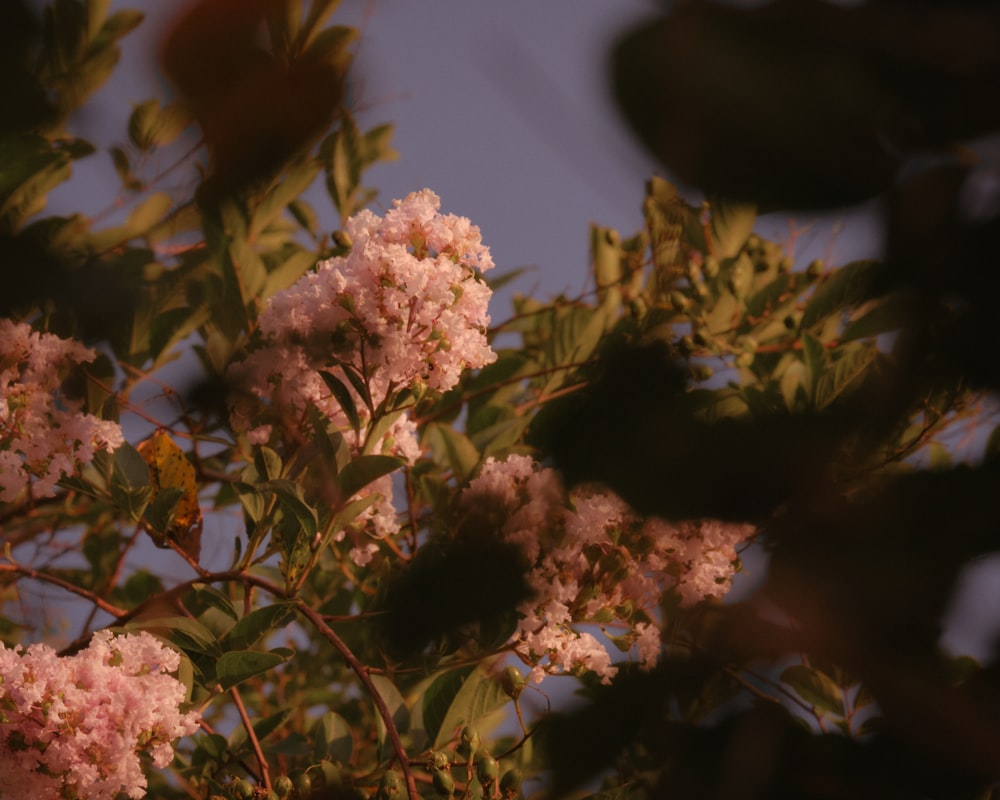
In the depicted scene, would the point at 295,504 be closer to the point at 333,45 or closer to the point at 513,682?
the point at 513,682

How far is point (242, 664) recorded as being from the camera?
1.02 m

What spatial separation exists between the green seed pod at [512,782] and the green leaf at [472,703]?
0.48ft

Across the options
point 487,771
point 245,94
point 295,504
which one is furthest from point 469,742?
point 245,94

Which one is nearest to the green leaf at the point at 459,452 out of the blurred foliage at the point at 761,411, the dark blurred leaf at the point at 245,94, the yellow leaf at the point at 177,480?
the yellow leaf at the point at 177,480

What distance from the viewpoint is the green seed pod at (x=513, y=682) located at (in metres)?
1.07

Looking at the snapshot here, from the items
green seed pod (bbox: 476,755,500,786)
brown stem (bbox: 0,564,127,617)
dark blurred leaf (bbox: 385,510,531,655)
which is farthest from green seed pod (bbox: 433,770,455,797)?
dark blurred leaf (bbox: 385,510,531,655)

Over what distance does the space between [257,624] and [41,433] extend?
1.23ft

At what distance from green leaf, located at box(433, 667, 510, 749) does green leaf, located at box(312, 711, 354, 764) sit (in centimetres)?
19

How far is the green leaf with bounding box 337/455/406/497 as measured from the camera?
998 millimetres

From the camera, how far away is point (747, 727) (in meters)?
0.34

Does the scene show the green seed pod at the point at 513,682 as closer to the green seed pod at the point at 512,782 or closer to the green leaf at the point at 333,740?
the green seed pod at the point at 512,782

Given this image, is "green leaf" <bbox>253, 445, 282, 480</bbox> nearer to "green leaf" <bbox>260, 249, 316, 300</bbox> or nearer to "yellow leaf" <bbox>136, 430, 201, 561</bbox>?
"yellow leaf" <bbox>136, 430, 201, 561</bbox>

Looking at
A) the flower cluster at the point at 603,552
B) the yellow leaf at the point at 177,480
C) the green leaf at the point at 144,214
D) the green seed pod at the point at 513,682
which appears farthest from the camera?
the green leaf at the point at 144,214

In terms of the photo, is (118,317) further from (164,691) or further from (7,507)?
(7,507)
